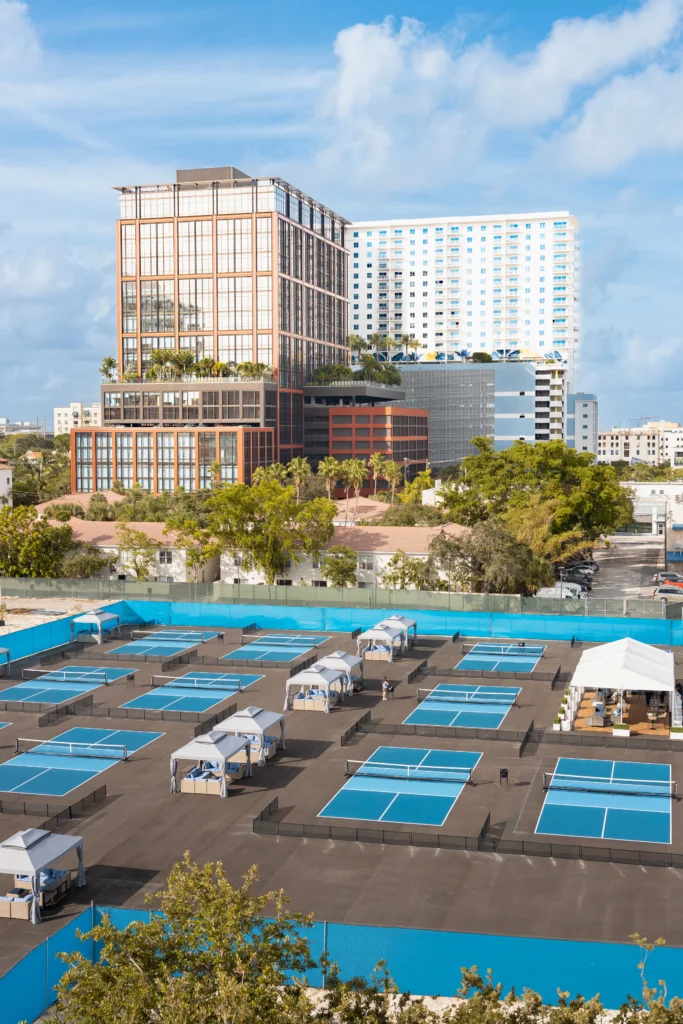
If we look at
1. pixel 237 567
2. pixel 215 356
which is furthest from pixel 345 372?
pixel 237 567

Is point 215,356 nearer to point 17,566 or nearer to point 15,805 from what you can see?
point 17,566

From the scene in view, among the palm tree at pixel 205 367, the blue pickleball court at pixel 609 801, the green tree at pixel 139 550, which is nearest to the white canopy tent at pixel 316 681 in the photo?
the blue pickleball court at pixel 609 801

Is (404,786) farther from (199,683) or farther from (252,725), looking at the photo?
(199,683)

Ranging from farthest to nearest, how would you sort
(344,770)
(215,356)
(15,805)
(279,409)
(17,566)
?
(215,356) < (279,409) < (17,566) < (344,770) < (15,805)

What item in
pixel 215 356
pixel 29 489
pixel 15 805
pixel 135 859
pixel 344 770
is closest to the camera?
pixel 135 859

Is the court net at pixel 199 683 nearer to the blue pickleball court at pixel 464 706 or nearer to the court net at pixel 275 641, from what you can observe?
the court net at pixel 275 641

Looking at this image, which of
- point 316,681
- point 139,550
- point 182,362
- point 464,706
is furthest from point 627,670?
point 182,362
